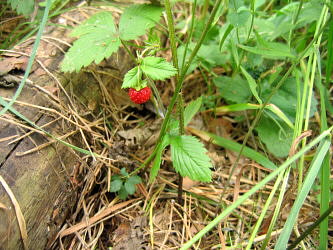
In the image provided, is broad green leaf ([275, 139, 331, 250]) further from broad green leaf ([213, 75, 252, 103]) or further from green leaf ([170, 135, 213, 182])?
broad green leaf ([213, 75, 252, 103])

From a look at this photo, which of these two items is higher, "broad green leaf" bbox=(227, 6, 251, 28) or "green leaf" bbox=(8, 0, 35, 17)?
"green leaf" bbox=(8, 0, 35, 17)

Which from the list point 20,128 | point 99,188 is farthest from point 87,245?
point 20,128

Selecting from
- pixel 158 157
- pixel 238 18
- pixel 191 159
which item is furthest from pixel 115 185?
pixel 238 18

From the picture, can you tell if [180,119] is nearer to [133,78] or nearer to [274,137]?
[133,78]

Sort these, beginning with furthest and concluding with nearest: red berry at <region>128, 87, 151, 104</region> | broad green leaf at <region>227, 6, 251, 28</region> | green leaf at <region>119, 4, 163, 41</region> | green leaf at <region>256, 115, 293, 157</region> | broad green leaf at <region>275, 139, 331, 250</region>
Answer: green leaf at <region>256, 115, 293, 157</region>, green leaf at <region>119, 4, 163, 41</region>, broad green leaf at <region>227, 6, 251, 28</region>, red berry at <region>128, 87, 151, 104</region>, broad green leaf at <region>275, 139, 331, 250</region>

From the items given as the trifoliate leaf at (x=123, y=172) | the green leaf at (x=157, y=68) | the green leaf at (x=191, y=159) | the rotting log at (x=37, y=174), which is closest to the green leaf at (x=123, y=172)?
the trifoliate leaf at (x=123, y=172)

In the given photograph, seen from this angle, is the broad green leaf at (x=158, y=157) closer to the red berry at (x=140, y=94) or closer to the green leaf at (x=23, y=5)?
the red berry at (x=140, y=94)

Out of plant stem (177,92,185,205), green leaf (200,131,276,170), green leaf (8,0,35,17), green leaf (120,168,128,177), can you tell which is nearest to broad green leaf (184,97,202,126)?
plant stem (177,92,185,205)
